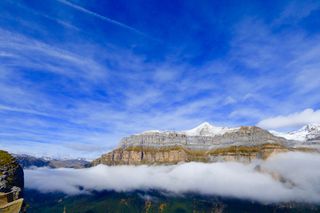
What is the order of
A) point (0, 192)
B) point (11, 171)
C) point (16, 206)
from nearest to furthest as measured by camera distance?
point (16, 206) → point (0, 192) → point (11, 171)

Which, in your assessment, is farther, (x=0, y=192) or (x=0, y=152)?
(x=0, y=152)

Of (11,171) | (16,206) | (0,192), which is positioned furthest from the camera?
(11,171)

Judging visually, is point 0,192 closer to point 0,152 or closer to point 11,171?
point 11,171

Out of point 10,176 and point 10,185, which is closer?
point 10,185

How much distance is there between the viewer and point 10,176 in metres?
97.0

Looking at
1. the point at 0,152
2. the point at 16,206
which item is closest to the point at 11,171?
the point at 0,152

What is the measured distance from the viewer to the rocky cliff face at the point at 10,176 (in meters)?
92.3

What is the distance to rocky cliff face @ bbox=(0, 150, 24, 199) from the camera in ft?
303

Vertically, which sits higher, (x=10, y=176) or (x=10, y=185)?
(x=10, y=176)

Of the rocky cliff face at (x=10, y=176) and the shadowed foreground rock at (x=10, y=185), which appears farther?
the rocky cliff face at (x=10, y=176)

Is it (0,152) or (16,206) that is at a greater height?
(0,152)

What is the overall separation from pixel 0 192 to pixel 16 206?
1078 centimetres

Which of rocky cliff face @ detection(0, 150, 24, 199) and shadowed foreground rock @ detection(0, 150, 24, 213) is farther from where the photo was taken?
rocky cliff face @ detection(0, 150, 24, 199)

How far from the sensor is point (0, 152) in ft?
342
